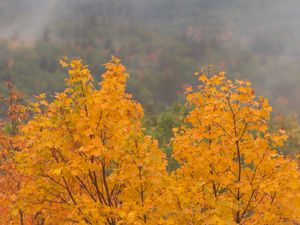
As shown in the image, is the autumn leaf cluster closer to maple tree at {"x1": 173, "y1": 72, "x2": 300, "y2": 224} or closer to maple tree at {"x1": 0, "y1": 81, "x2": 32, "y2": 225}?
maple tree at {"x1": 173, "y1": 72, "x2": 300, "y2": 224}

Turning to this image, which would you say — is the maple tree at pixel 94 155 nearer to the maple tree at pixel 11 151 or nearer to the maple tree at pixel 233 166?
the maple tree at pixel 233 166

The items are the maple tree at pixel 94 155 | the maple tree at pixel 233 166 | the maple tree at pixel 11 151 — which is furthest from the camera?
the maple tree at pixel 11 151

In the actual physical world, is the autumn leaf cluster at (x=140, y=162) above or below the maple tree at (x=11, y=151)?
below

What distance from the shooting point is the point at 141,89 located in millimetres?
175625

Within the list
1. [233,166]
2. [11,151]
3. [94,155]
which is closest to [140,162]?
[94,155]

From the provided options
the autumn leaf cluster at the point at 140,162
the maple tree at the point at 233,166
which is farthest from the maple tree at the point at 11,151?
the maple tree at the point at 233,166

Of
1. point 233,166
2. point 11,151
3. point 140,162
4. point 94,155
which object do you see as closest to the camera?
point 94,155

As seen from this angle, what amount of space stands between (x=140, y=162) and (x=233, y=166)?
2.60 m

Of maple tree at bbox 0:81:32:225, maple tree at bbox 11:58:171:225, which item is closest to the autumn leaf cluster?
maple tree at bbox 11:58:171:225

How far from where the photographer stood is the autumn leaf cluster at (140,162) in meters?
8.72

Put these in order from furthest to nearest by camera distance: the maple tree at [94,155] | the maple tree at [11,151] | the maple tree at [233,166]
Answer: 1. the maple tree at [11,151]
2. the maple tree at [233,166]
3. the maple tree at [94,155]

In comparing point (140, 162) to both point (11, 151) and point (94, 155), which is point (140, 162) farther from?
point (11, 151)

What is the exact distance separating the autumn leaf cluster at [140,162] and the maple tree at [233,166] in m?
0.02

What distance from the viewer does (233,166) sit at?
32.7 ft
